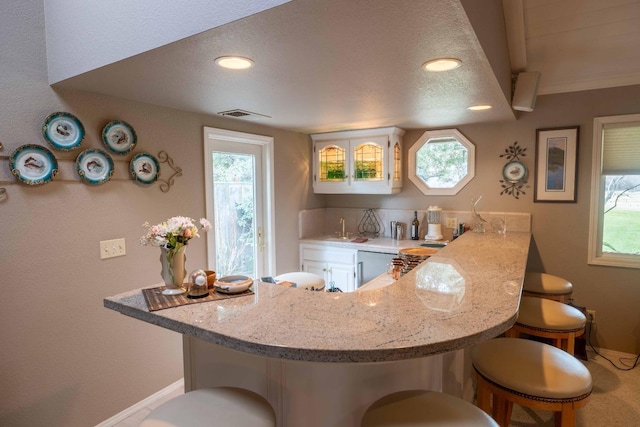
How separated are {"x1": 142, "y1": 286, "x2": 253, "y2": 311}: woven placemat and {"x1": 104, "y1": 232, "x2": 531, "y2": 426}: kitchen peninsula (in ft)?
0.13

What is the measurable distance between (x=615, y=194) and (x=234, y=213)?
3317 millimetres

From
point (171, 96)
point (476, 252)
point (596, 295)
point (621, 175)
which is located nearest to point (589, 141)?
point (621, 175)

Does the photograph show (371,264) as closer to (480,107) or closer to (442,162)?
(442,162)

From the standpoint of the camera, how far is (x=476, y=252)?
92.7 inches

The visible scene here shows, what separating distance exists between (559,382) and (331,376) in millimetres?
894

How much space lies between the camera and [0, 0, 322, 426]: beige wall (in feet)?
6.15

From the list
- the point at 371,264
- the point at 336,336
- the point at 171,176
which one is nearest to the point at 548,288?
the point at 371,264

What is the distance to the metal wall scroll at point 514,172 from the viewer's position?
10.9 ft

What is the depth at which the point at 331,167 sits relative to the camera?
412 centimetres

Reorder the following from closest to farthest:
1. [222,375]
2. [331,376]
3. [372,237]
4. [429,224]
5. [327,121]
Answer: [331,376], [222,375], [327,121], [429,224], [372,237]

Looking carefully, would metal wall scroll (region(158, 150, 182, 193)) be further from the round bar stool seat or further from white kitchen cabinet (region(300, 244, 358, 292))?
white kitchen cabinet (region(300, 244, 358, 292))

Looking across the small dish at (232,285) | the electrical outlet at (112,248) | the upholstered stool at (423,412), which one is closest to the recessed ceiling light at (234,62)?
the small dish at (232,285)

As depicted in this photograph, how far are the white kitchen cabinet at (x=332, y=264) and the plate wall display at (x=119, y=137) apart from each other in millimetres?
2154

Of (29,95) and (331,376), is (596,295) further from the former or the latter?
(29,95)
